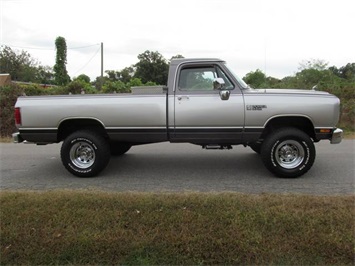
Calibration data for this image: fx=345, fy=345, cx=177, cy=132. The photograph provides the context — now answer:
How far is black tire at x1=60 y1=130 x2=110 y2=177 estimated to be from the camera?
19.5 ft

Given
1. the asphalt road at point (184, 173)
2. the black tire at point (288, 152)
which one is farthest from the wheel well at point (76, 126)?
the black tire at point (288, 152)

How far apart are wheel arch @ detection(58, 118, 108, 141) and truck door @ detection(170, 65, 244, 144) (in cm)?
130

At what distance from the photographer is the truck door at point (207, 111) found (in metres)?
5.75

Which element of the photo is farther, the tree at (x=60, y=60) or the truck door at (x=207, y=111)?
the tree at (x=60, y=60)

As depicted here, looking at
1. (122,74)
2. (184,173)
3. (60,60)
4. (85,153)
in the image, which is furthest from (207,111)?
(122,74)

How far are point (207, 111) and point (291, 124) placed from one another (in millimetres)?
1467

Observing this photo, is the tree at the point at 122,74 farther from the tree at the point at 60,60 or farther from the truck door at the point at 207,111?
the truck door at the point at 207,111

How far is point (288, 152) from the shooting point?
5781mm

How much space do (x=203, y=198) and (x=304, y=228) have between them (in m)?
1.23

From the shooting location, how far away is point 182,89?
5.91 m

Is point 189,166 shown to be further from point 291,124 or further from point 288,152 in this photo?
point 291,124

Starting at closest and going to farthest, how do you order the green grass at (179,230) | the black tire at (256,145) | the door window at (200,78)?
the green grass at (179,230)
the door window at (200,78)
the black tire at (256,145)

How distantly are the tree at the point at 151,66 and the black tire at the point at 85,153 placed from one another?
184ft

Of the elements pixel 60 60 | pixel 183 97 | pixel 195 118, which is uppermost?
pixel 60 60
